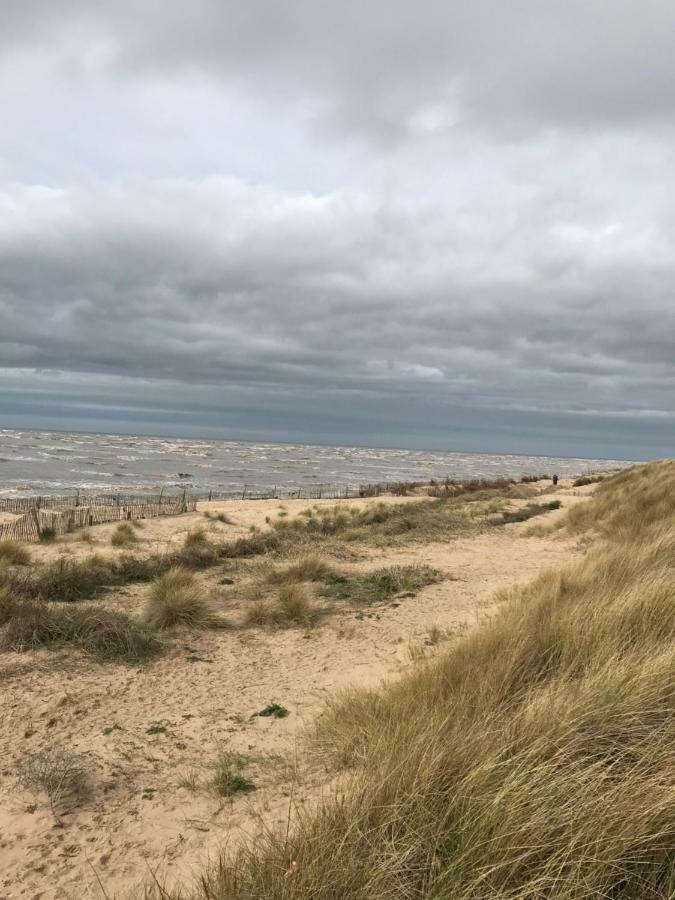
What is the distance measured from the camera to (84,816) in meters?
3.99

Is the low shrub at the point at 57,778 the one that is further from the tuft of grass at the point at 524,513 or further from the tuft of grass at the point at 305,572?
the tuft of grass at the point at 524,513

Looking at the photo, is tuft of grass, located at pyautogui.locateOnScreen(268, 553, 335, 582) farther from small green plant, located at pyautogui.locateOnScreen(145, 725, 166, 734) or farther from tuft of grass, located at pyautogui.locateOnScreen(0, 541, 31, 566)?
tuft of grass, located at pyautogui.locateOnScreen(0, 541, 31, 566)

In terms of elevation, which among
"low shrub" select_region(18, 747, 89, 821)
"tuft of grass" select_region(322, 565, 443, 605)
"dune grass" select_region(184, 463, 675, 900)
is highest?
"dune grass" select_region(184, 463, 675, 900)

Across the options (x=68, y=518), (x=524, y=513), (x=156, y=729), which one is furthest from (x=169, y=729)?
(x=524, y=513)

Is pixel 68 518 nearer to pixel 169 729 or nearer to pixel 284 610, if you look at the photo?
pixel 284 610

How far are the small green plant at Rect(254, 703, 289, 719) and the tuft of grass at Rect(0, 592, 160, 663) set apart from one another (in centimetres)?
202

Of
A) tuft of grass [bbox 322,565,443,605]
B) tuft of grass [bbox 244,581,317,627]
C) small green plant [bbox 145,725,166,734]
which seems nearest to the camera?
small green plant [bbox 145,725,166,734]

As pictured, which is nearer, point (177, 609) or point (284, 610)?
point (177, 609)

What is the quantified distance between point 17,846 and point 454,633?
5.32 metres

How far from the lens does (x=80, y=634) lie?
7430 mm

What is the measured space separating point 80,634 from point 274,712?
10.2 ft

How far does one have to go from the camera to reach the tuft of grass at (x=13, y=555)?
13159 mm

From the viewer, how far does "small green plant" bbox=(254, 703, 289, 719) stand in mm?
5629

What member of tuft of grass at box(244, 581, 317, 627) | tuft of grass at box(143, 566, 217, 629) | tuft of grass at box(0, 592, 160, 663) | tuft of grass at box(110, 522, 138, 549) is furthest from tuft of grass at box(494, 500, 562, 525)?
tuft of grass at box(0, 592, 160, 663)
